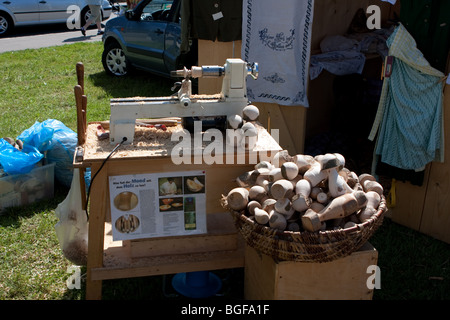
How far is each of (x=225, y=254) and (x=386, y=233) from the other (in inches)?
58.7

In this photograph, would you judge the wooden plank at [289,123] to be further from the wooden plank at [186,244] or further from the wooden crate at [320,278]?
the wooden crate at [320,278]

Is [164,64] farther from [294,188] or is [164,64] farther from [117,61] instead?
[294,188]

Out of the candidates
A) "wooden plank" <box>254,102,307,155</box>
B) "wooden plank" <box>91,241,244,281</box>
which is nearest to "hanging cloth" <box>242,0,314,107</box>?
"wooden plank" <box>254,102,307,155</box>

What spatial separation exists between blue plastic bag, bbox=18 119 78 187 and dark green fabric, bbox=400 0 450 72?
2.78 metres

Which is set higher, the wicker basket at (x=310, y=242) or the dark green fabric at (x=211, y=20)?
the dark green fabric at (x=211, y=20)

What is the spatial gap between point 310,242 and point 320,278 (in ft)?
1.12

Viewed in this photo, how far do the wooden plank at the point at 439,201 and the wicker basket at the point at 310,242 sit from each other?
150 centimetres

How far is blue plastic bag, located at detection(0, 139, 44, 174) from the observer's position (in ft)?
12.3

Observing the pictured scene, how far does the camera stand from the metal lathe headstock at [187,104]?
8.27 ft

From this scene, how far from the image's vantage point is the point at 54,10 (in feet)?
40.2

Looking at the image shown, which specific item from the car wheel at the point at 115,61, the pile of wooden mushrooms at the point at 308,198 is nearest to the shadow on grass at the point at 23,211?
the pile of wooden mushrooms at the point at 308,198

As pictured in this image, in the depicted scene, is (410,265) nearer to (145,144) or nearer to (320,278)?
(320,278)
